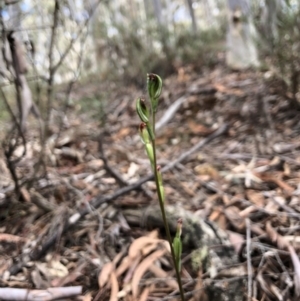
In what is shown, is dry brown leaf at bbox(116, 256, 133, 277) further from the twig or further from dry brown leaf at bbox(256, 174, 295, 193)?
dry brown leaf at bbox(256, 174, 295, 193)

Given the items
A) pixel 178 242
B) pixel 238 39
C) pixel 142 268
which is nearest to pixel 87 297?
pixel 142 268

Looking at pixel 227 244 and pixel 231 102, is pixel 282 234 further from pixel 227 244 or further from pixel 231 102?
pixel 231 102

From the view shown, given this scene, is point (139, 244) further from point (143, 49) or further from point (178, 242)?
point (143, 49)

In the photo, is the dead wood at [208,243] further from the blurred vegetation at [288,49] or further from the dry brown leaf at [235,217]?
the blurred vegetation at [288,49]

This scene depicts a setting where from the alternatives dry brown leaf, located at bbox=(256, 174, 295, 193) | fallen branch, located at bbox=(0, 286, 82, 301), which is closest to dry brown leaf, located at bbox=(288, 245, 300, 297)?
dry brown leaf, located at bbox=(256, 174, 295, 193)

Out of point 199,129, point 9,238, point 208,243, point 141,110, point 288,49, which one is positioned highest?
point 288,49

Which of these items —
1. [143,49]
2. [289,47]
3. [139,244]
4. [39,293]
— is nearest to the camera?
[39,293]

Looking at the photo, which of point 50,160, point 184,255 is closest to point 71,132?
point 50,160

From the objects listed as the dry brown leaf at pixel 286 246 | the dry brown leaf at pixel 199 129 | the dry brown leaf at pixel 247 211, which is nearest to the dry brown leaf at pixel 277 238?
the dry brown leaf at pixel 286 246
